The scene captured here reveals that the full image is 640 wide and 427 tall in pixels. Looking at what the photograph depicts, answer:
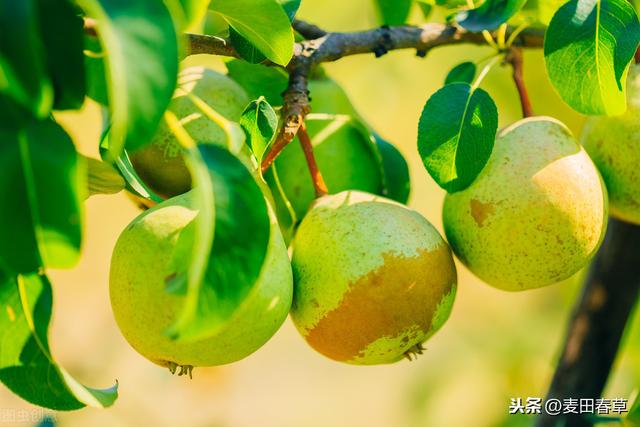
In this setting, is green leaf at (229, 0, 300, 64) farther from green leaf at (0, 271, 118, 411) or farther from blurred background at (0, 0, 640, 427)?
blurred background at (0, 0, 640, 427)

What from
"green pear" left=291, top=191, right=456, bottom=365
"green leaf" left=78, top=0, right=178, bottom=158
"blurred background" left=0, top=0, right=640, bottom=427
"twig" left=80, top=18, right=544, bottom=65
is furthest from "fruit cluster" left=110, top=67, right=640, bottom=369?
"blurred background" left=0, top=0, right=640, bottom=427

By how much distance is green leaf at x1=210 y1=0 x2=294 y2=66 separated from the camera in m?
0.71

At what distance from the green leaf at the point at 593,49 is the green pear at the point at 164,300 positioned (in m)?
0.33

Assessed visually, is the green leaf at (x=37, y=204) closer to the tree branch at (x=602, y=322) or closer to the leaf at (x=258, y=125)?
the leaf at (x=258, y=125)

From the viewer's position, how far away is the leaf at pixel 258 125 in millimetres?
717

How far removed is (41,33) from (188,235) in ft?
0.57

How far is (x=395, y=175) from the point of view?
98 centimetres

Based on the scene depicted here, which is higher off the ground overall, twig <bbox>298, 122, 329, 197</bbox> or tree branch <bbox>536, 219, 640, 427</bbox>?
twig <bbox>298, 122, 329, 197</bbox>

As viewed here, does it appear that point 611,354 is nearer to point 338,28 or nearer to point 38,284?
point 38,284

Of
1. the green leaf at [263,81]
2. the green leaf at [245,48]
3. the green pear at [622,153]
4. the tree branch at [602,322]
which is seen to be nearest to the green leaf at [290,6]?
the green leaf at [245,48]

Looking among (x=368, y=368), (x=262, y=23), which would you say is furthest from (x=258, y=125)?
(x=368, y=368)

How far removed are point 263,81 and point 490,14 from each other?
28 cm

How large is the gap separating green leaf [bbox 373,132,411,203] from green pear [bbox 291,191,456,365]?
0.40 ft

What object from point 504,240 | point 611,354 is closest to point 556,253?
point 504,240
